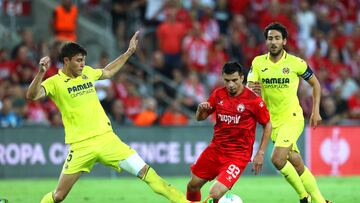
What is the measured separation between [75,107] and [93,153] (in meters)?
0.62

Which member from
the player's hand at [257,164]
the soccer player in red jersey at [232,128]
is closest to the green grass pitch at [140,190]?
the soccer player in red jersey at [232,128]

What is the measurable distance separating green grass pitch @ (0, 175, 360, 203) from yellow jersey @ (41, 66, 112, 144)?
10.6 feet

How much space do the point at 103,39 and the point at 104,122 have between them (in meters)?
12.0

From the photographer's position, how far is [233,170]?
39.8ft

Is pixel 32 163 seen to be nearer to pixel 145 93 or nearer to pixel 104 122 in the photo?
pixel 145 93

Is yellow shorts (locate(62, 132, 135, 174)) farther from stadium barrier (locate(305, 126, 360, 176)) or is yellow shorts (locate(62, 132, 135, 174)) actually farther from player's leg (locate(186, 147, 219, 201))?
stadium barrier (locate(305, 126, 360, 176))

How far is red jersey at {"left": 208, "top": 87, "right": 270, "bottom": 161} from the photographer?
12.2m

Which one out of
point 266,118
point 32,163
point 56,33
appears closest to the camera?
point 266,118

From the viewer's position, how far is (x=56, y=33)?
2244cm

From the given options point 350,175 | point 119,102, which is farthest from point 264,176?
point 119,102

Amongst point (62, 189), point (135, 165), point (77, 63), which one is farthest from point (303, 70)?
point (62, 189)

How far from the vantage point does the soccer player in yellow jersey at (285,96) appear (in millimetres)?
13266

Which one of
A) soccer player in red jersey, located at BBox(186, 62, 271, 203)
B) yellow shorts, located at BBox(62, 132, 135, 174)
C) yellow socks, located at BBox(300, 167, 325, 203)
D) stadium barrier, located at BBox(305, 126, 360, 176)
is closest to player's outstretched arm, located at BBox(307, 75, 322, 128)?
yellow socks, located at BBox(300, 167, 325, 203)

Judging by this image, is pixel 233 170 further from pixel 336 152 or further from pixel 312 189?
pixel 336 152
